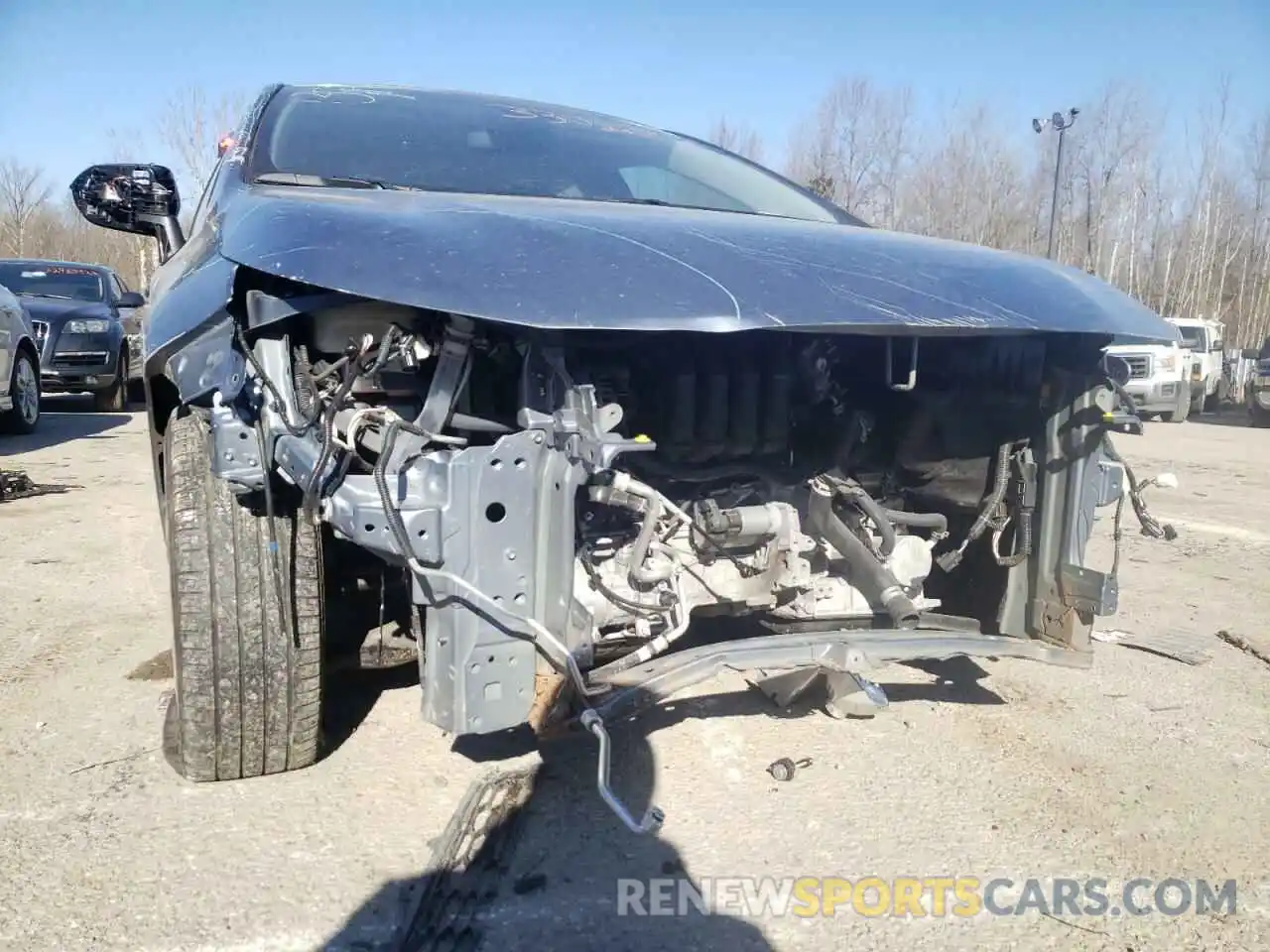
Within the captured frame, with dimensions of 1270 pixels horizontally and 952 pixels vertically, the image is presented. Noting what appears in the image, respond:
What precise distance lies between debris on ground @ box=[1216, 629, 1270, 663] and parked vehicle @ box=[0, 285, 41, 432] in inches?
314

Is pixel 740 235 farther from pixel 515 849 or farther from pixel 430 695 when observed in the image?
pixel 515 849

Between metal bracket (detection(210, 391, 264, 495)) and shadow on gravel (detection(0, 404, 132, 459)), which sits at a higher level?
metal bracket (detection(210, 391, 264, 495))

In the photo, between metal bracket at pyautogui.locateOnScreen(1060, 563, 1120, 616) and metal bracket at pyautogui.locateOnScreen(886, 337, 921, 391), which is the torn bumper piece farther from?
metal bracket at pyautogui.locateOnScreen(886, 337, 921, 391)

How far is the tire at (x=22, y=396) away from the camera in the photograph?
25.1 feet

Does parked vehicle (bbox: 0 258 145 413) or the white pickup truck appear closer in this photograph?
parked vehicle (bbox: 0 258 145 413)

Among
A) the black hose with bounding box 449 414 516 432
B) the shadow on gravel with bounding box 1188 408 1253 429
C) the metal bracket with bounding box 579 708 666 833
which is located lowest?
the shadow on gravel with bounding box 1188 408 1253 429

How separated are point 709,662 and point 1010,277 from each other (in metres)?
1.07

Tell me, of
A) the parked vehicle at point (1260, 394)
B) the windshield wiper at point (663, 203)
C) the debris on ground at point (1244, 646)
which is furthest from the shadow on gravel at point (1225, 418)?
the windshield wiper at point (663, 203)

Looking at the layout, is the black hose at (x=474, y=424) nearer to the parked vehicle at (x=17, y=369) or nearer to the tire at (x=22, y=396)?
the parked vehicle at (x=17, y=369)

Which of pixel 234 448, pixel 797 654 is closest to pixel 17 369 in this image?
pixel 234 448

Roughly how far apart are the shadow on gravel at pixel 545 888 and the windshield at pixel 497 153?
154 cm

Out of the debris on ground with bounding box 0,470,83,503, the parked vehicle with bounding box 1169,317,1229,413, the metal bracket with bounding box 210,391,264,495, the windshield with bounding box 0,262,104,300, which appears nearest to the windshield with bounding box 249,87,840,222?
the metal bracket with bounding box 210,391,264,495

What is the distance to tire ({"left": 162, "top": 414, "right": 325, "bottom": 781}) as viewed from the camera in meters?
2.04

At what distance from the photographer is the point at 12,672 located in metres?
2.93
